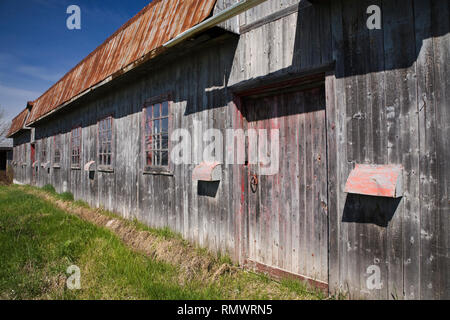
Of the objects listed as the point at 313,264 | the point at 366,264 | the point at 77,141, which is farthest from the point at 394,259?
the point at 77,141

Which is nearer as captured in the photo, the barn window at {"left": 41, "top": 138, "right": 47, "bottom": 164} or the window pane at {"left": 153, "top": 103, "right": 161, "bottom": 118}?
the window pane at {"left": 153, "top": 103, "right": 161, "bottom": 118}

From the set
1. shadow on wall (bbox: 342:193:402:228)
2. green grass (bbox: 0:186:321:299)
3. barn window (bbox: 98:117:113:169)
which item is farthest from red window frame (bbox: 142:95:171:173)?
shadow on wall (bbox: 342:193:402:228)

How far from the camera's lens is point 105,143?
810 centimetres

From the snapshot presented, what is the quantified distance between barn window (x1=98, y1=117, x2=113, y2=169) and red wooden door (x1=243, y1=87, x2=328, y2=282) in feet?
17.0

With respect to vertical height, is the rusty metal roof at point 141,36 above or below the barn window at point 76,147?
above

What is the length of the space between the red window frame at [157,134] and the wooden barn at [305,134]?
0.04m

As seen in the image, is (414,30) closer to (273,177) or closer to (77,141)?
(273,177)

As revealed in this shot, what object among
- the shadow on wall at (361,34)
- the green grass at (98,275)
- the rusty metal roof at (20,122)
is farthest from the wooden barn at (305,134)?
the rusty metal roof at (20,122)

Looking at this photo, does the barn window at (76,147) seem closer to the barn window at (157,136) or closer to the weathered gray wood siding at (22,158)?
the barn window at (157,136)

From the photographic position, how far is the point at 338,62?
2926mm

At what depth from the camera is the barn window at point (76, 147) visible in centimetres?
1002

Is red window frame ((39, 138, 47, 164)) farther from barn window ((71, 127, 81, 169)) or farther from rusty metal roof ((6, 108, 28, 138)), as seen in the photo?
barn window ((71, 127, 81, 169))

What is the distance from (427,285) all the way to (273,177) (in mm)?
1987

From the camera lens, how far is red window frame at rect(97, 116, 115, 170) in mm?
7617
